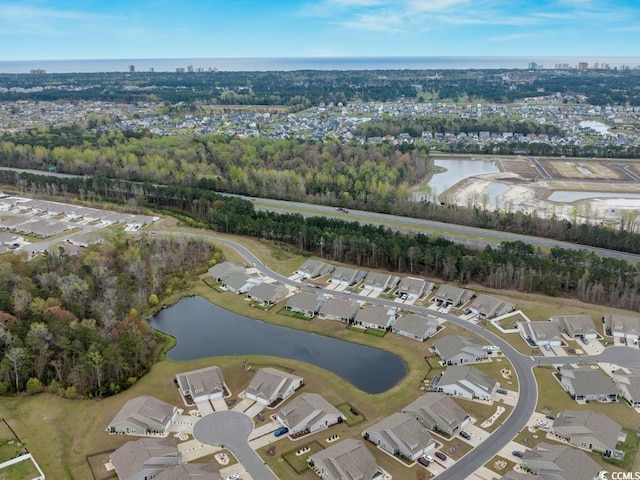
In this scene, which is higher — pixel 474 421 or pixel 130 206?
pixel 130 206

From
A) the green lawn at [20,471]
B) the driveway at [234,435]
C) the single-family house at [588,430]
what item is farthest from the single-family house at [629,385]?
the green lawn at [20,471]

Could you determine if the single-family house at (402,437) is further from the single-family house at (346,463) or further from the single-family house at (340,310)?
the single-family house at (340,310)

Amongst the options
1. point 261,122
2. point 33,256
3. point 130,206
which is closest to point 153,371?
point 33,256

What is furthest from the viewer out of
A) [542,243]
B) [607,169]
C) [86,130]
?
[86,130]

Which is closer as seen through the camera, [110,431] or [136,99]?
[110,431]

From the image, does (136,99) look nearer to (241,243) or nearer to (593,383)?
(241,243)

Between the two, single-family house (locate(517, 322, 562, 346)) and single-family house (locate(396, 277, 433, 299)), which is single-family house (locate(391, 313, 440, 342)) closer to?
single-family house (locate(396, 277, 433, 299))
